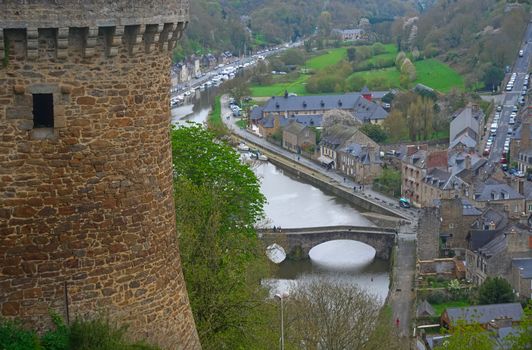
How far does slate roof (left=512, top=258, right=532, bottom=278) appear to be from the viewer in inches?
1607

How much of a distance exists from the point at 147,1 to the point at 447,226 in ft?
139

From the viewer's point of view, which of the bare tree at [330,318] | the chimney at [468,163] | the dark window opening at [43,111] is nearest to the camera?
the dark window opening at [43,111]

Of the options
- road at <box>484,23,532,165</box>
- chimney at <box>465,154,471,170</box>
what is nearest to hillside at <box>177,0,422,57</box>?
road at <box>484,23,532,165</box>

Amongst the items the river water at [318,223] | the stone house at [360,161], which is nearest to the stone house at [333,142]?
the stone house at [360,161]

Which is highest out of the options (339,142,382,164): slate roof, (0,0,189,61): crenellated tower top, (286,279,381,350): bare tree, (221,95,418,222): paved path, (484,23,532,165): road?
(0,0,189,61): crenellated tower top

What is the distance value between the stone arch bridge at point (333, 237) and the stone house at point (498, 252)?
5538 mm

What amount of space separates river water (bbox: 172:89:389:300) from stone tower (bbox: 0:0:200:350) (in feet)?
91.2

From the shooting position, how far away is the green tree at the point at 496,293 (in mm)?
38594

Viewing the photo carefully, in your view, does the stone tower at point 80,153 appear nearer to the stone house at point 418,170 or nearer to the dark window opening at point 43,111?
the dark window opening at point 43,111

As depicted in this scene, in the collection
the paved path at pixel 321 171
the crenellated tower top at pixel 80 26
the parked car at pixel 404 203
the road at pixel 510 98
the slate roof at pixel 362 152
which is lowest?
the paved path at pixel 321 171

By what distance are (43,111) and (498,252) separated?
36794 mm

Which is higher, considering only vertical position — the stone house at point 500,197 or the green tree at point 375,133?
the stone house at point 500,197

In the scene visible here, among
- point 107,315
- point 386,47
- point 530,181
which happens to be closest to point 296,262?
point 530,181

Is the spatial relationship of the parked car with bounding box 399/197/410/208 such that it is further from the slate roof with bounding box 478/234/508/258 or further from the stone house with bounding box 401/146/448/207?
the slate roof with bounding box 478/234/508/258
